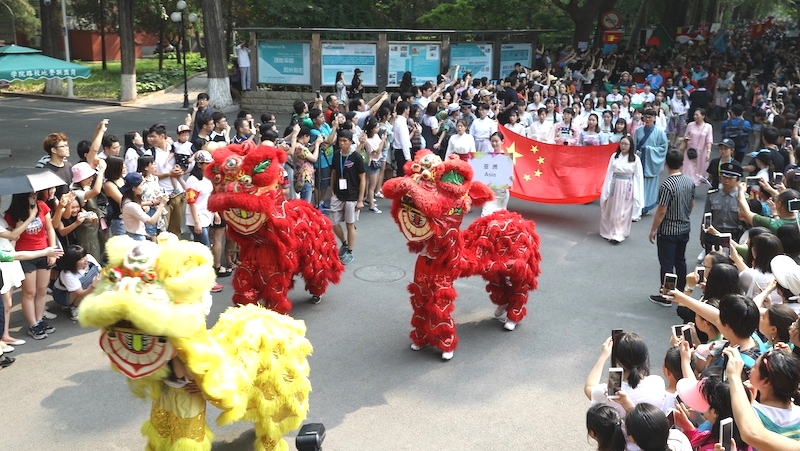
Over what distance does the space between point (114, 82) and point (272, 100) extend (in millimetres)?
9773

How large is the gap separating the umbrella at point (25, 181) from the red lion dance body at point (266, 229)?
1458mm

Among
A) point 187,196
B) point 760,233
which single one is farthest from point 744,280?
point 187,196

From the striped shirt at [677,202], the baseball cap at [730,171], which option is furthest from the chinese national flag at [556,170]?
the striped shirt at [677,202]

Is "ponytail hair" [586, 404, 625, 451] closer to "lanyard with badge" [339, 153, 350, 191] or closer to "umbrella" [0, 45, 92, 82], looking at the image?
"lanyard with badge" [339, 153, 350, 191]

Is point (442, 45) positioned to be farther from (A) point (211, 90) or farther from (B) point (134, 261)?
(B) point (134, 261)

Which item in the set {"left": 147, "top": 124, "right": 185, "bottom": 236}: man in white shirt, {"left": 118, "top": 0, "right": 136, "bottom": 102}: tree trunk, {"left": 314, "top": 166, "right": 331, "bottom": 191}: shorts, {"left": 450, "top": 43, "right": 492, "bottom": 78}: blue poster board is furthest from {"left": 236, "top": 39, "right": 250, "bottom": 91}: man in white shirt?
{"left": 147, "top": 124, "right": 185, "bottom": 236}: man in white shirt

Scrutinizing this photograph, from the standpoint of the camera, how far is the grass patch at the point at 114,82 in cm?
2575

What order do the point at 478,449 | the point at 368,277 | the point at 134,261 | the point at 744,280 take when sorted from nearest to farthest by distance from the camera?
the point at 134,261, the point at 478,449, the point at 744,280, the point at 368,277

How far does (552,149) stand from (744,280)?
5.81 meters

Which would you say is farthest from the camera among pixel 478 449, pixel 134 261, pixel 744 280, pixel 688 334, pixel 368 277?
pixel 368 277

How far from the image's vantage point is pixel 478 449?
5.47 m

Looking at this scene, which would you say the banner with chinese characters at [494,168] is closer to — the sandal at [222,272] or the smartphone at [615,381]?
the sandal at [222,272]

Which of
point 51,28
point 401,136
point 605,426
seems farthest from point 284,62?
point 605,426

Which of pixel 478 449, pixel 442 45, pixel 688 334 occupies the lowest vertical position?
pixel 478 449
